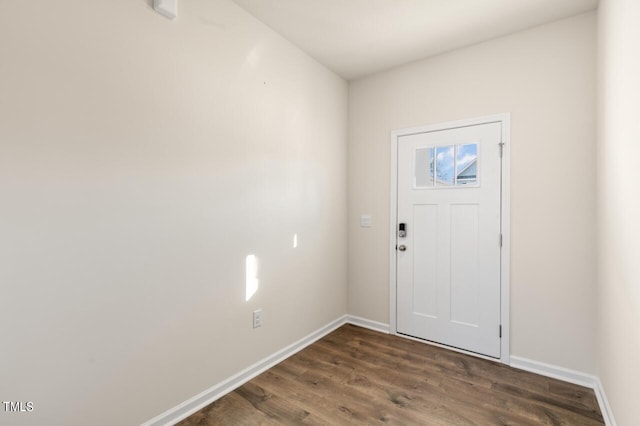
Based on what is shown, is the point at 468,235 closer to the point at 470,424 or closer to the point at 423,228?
Answer: the point at 423,228

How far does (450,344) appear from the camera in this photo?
9.55 ft

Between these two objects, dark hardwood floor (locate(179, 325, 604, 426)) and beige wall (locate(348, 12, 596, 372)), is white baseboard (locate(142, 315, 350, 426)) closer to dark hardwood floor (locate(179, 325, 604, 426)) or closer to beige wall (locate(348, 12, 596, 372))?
dark hardwood floor (locate(179, 325, 604, 426))

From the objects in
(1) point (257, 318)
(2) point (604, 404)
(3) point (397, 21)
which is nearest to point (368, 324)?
(1) point (257, 318)

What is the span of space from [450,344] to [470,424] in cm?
107

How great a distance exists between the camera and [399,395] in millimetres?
2178

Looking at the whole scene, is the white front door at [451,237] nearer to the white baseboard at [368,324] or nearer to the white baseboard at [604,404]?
the white baseboard at [368,324]

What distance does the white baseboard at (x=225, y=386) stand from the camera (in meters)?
1.88

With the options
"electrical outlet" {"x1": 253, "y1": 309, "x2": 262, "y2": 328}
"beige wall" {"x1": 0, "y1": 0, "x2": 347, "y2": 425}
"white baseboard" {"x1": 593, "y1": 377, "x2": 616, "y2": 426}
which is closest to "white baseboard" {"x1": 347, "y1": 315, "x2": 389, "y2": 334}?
"beige wall" {"x1": 0, "y1": 0, "x2": 347, "y2": 425}

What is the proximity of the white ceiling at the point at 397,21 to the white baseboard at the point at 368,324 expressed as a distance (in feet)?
8.85

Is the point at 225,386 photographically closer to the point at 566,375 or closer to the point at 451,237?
the point at 451,237

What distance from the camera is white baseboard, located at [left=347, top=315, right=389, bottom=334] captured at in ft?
10.9

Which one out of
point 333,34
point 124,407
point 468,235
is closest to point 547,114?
point 468,235

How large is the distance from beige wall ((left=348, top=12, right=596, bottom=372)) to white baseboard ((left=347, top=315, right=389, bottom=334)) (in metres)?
1.17

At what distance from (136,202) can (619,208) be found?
258 centimetres
